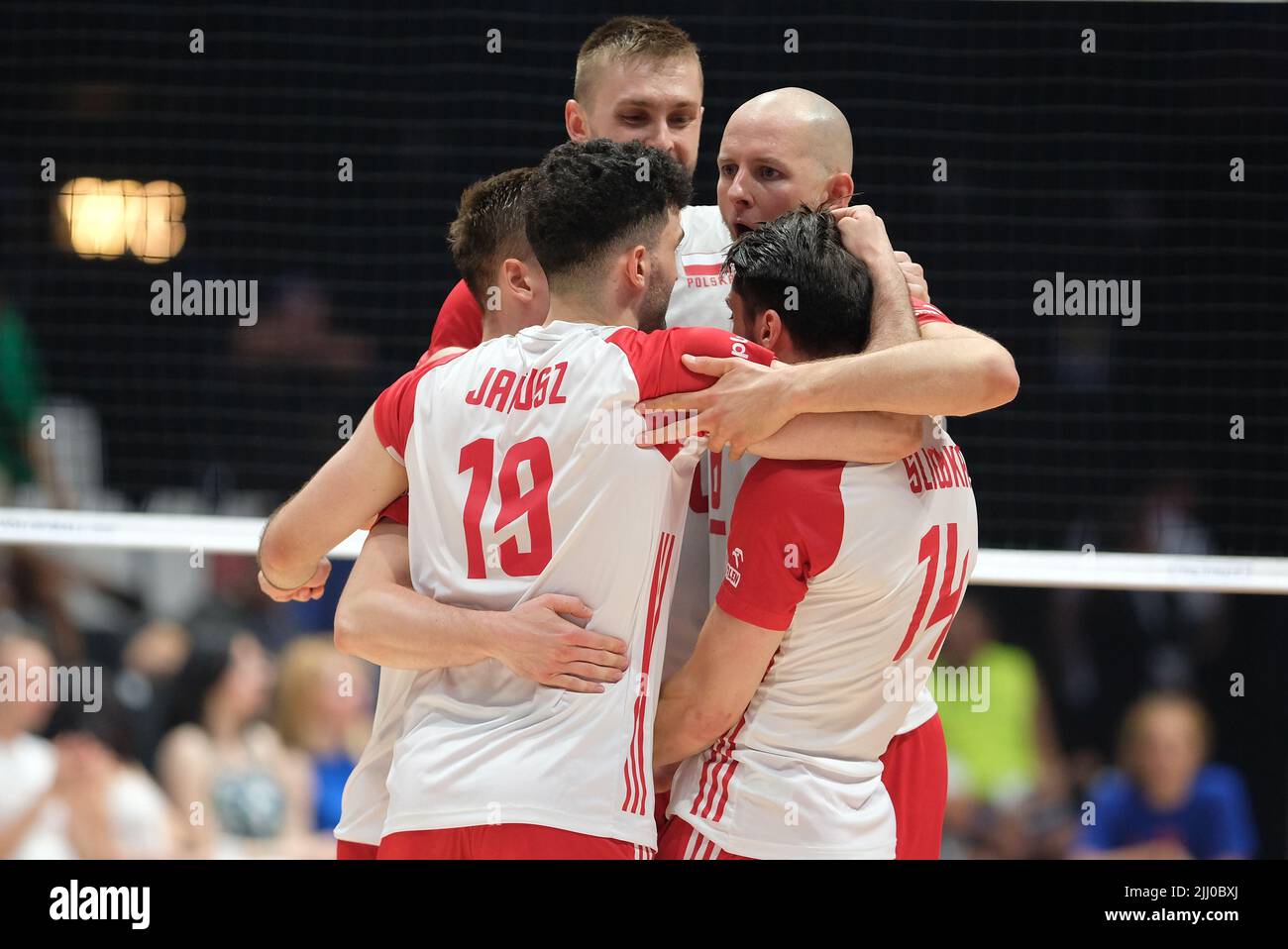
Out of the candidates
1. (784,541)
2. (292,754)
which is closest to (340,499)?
(784,541)

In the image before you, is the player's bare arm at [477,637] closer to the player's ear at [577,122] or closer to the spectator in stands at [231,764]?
the player's ear at [577,122]

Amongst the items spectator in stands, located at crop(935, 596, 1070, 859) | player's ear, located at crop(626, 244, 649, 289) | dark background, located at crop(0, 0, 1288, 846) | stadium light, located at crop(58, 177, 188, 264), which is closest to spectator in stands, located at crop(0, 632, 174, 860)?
dark background, located at crop(0, 0, 1288, 846)

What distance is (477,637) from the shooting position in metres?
2.73

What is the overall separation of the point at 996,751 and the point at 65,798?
4128 mm

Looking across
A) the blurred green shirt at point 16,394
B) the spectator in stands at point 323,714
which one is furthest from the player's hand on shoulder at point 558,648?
the blurred green shirt at point 16,394

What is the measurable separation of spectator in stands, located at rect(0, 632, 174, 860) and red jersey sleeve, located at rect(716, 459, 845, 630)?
4171 mm

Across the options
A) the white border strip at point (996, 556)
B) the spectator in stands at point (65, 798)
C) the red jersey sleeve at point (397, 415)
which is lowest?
the spectator in stands at point (65, 798)

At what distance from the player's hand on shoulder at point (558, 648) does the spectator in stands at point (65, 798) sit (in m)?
3.99

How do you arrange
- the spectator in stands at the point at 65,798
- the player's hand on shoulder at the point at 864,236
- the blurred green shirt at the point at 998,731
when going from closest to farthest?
1. the player's hand on shoulder at the point at 864,236
2. the spectator in stands at the point at 65,798
3. the blurred green shirt at the point at 998,731

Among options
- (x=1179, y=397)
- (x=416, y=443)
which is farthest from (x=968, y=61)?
(x=416, y=443)

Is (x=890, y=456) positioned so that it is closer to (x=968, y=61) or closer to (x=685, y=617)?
(x=685, y=617)

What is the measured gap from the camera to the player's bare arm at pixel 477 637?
2.67 metres

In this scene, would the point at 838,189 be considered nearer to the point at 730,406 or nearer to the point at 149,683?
the point at 730,406
